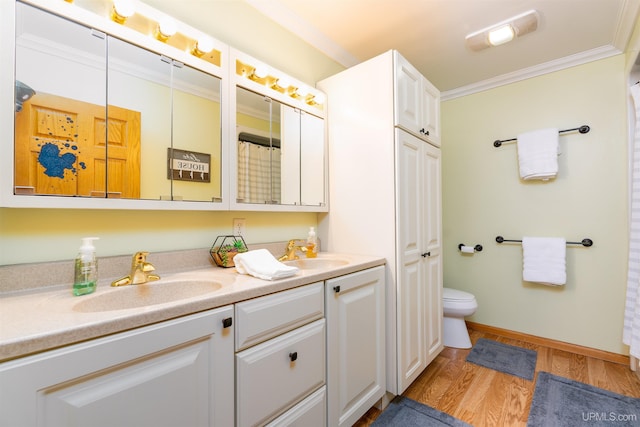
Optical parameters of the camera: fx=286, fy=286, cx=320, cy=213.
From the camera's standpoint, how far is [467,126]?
280 centimetres

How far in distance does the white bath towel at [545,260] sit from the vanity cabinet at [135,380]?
2.47 m

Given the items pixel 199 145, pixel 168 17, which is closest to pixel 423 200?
pixel 199 145

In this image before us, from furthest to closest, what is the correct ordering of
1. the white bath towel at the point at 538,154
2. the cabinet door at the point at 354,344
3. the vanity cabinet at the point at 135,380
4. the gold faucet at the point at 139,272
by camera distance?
the white bath towel at the point at 538,154 < the cabinet door at the point at 354,344 < the gold faucet at the point at 139,272 < the vanity cabinet at the point at 135,380

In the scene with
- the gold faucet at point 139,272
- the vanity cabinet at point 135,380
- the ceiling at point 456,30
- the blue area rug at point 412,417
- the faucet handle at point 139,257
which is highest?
the ceiling at point 456,30

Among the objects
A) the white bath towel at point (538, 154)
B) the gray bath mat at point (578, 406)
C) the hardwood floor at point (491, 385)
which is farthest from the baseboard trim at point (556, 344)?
the white bath towel at point (538, 154)

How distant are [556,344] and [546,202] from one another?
1167 mm

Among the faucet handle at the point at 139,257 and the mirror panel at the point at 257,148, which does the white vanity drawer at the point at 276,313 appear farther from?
the mirror panel at the point at 257,148

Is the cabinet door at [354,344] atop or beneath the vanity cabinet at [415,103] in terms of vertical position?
beneath

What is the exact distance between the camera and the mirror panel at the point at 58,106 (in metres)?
0.93

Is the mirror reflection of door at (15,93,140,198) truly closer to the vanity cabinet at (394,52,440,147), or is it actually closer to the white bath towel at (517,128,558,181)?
the vanity cabinet at (394,52,440,147)

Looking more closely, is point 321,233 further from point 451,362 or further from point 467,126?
point 467,126

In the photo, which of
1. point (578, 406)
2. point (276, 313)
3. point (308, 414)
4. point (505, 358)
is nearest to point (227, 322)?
point (276, 313)

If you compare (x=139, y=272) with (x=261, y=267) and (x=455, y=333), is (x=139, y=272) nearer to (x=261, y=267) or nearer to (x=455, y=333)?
(x=261, y=267)

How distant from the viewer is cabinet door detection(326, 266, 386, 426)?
1313 mm
